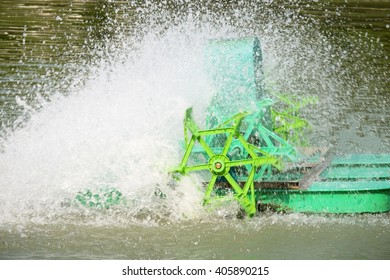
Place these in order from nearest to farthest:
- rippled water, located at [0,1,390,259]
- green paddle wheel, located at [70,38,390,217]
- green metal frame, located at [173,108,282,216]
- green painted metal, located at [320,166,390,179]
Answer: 1. rippled water, located at [0,1,390,259]
2. green metal frame, located at [173,108,282,216]
3. green paddle wheel, located at [70,38,390,217]
4. green painted metal, located at [320,166,390,179]

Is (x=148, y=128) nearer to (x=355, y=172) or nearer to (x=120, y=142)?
(x=120, y=142)

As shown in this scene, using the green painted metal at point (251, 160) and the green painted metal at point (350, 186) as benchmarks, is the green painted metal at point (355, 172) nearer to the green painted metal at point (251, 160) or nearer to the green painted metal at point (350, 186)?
the green painted metal at point (251, 160)

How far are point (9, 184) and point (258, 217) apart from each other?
2.96m

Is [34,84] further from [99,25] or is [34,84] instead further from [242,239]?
[242,239]

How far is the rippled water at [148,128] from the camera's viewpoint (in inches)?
281

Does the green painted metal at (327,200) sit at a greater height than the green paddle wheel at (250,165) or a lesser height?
lesser

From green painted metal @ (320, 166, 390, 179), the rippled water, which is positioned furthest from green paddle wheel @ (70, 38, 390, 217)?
the rippled water

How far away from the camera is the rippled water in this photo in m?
7.14

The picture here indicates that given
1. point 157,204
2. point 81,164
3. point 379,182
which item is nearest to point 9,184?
point 81,164

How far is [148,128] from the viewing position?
347 inches

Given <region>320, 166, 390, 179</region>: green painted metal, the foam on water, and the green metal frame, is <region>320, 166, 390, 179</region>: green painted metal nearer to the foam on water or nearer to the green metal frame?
the green metal frame

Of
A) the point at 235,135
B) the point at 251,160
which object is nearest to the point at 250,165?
the point at 251,160

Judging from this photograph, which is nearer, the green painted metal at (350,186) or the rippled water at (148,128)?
the rippled water at (148,128)

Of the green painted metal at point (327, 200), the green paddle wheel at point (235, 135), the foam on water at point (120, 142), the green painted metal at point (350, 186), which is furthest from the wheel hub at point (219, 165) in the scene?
the green painted metal at point (350, 186)
